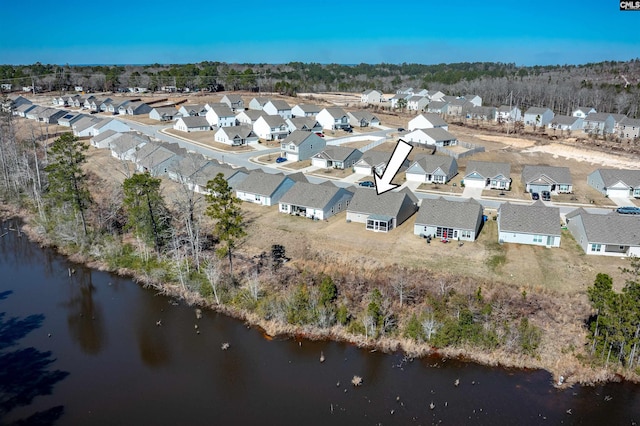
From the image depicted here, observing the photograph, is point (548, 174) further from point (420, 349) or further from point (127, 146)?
point (127, 146)

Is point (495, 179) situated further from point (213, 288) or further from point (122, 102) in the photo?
point (122, 102)

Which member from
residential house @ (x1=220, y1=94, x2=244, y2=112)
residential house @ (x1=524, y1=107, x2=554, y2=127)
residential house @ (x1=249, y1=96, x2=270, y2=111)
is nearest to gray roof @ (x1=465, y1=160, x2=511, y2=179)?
residential house @ (x1=524, y1=107, x2=554, y2=127)

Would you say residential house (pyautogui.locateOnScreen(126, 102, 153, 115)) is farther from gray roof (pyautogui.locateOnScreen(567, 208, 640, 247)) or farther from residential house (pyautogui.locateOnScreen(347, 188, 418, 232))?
gray roof (pyautogui.locateOnScreen(567, 208, 640, 247))

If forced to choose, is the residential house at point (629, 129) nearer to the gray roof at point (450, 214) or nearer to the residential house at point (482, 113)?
the residential house at point (482, 113)

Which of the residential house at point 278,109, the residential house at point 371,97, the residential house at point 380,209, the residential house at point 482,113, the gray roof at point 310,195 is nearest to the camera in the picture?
the residential house at point 380,209

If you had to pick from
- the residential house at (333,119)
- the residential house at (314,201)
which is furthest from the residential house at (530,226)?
the residential house at (333,119)

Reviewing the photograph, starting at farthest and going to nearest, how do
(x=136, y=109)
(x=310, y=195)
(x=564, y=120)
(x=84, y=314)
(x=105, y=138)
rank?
1. (x=136, y=109)
2. (x=564, y=120)
3. (x=105, y=138)
4. (x=310, y=195)
5. (x=84, y=314)

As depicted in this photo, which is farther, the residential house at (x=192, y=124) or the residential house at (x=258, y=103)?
the residential house at (x=258, y=103)

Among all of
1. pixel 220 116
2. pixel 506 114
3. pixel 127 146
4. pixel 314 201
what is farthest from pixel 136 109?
pixel 506 114
